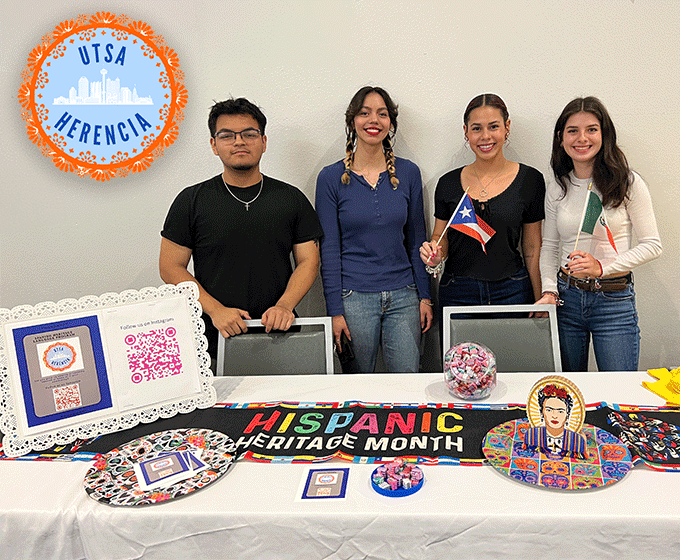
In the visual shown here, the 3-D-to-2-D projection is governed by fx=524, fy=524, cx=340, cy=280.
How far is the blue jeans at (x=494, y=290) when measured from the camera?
2.27 metres

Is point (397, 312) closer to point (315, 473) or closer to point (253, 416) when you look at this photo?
point (253, 416)

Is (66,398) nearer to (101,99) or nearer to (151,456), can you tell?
(151,456)

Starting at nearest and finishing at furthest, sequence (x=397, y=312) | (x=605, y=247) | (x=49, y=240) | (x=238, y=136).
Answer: (x=605, y=247) < (x=238, y=136) < (x=397, y=312) < (x=49, y=240)

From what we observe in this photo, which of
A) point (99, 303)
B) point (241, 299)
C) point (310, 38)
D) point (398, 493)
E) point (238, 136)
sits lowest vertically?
point (398, 493)

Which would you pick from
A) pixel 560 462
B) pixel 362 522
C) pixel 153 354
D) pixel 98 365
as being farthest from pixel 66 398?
pixel 560 462

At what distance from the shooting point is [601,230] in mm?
2023

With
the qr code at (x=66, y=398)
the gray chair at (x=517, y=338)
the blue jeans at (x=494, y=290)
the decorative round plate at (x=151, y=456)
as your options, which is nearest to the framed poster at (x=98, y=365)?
the qr code at (x=66, y=398)

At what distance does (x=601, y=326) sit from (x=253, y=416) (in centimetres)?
142

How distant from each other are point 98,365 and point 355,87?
180cm

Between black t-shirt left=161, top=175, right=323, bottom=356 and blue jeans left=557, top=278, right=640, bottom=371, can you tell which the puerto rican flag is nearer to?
blue jeans left=557, top=278, right=640, bottom=371

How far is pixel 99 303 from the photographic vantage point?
1.49 metres

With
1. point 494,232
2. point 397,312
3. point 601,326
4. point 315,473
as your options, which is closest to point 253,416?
point 315,473

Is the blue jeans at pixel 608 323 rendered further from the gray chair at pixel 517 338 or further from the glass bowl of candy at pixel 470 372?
the glass bowl of candy at pixel 470 372

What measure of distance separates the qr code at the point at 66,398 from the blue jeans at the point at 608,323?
1793 millimetres
